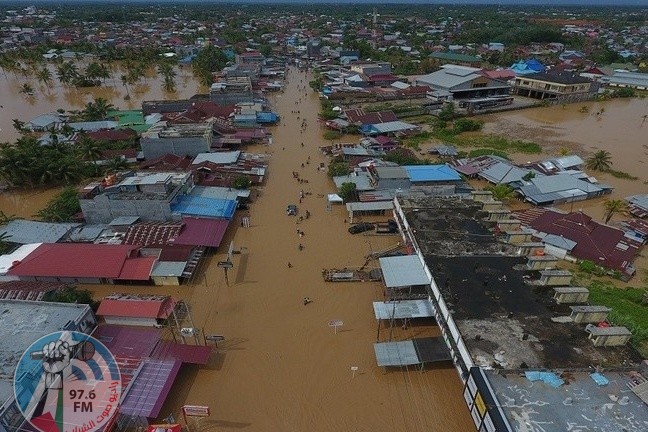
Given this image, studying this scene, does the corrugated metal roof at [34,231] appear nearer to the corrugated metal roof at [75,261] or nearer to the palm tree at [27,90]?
the corrugated metal roof at [75,261]

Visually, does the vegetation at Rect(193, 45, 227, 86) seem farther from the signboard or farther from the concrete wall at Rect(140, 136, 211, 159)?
the signboard

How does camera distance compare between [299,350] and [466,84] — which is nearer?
[299,350]

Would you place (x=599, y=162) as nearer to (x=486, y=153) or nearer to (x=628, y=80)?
(x=486, y=153)

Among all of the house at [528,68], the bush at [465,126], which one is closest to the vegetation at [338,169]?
the bush at [465,126]

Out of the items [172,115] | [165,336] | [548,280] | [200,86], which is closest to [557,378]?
[548,280]

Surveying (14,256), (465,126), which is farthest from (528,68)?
(14,256)

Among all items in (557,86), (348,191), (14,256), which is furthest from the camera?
(557,86)

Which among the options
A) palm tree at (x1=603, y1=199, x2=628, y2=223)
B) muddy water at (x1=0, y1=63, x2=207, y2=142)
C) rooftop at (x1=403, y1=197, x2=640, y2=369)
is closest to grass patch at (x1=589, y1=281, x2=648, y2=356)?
rooftop at (x1=403, y1=197, x2=640, y2=369)
